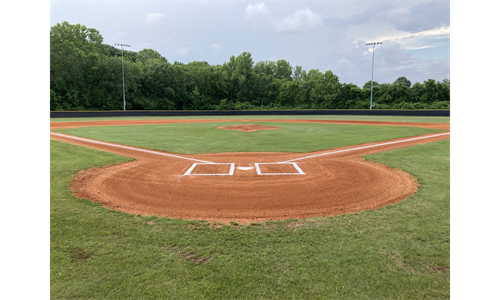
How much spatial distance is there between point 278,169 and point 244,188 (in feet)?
7.05

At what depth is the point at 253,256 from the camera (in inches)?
146

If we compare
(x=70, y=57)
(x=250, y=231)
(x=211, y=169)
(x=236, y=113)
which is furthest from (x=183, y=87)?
(x=250, y=231)

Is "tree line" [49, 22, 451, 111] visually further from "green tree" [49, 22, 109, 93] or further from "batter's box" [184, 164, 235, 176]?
"batter's box" [184, 164, 235, 176]

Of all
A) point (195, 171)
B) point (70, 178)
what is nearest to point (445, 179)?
point (195, 171)

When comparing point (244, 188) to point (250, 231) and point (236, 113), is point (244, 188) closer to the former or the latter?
point (250, 231)

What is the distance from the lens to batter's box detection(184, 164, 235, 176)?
8.12 m

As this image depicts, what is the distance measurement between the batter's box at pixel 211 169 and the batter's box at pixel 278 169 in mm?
884

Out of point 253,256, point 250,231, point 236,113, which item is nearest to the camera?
point 253,256

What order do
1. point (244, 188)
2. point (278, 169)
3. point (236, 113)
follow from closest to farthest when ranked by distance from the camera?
point (244, 188), point (278, 169), point (236, 113)

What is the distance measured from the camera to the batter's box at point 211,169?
26.6 feet
